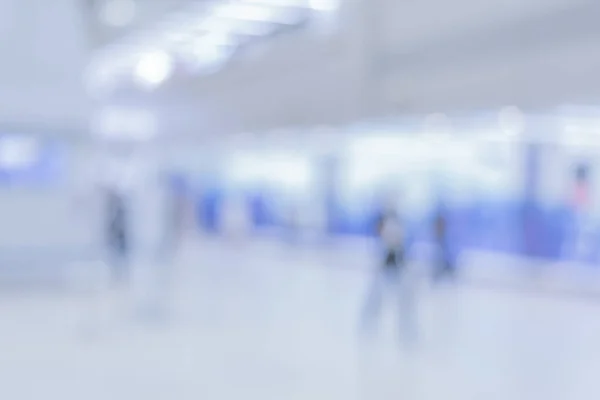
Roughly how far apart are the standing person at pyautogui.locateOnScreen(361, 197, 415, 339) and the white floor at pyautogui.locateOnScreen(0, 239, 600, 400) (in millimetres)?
357

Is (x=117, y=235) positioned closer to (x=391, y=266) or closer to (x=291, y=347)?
(x=291, y=347)

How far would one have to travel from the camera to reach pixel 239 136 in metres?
Answer: 20.5

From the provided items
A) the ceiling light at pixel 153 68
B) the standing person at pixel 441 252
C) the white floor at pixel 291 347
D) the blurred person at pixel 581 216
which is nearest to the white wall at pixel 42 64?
the white floor at pixel 291 347

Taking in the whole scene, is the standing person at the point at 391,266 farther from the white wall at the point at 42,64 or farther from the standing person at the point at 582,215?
the white wall at the point at 42,64

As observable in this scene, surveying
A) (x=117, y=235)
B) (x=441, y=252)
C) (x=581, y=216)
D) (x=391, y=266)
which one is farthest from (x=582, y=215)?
(x=117, y=235)

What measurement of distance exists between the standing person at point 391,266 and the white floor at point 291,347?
1.17 feet

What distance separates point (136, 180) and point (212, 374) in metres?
19.8

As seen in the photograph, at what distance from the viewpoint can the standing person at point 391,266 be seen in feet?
27.3

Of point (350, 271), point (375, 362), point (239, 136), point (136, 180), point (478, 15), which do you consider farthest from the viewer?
point (136, 180)

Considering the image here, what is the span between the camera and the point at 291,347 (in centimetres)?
782

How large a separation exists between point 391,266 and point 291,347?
161cm

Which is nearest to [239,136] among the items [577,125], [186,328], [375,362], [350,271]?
[350,271]

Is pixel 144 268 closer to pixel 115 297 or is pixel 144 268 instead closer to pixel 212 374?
pixel 115 297

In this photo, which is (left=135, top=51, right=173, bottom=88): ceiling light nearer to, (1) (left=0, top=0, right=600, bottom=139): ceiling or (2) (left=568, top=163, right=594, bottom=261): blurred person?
(1) (left=0, top=0, right=600, bottom=139): ceiling
